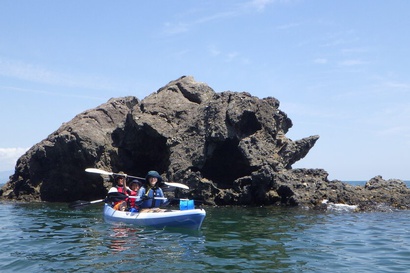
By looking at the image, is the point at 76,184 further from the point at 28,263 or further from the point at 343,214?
the point at 28,263

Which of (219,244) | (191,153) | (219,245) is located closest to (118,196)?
(219,244)

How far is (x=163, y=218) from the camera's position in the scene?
50.6 feet

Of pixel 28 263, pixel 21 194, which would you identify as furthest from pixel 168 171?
pixel 28 263

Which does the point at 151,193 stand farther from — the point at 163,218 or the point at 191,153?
the point at 191,153

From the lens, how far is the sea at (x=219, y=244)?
1035 cm

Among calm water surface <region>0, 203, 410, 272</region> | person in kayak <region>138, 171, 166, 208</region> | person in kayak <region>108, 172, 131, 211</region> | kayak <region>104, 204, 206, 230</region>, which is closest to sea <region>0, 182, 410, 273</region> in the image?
calm water surface <region>0, 203, 410, 272</region>

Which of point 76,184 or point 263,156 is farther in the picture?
point 76,184

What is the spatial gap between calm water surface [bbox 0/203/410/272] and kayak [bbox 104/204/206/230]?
0.34m

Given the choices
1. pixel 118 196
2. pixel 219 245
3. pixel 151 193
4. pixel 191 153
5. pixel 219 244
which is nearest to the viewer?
pixel 219 245

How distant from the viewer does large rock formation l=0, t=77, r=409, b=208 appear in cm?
2398

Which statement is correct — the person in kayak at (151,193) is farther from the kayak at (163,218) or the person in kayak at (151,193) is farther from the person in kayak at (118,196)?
the person in kayak at (118,196)

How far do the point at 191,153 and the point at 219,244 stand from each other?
12021 mm

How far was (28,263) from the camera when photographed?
35.0 feet

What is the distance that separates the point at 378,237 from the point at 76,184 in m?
19.5
